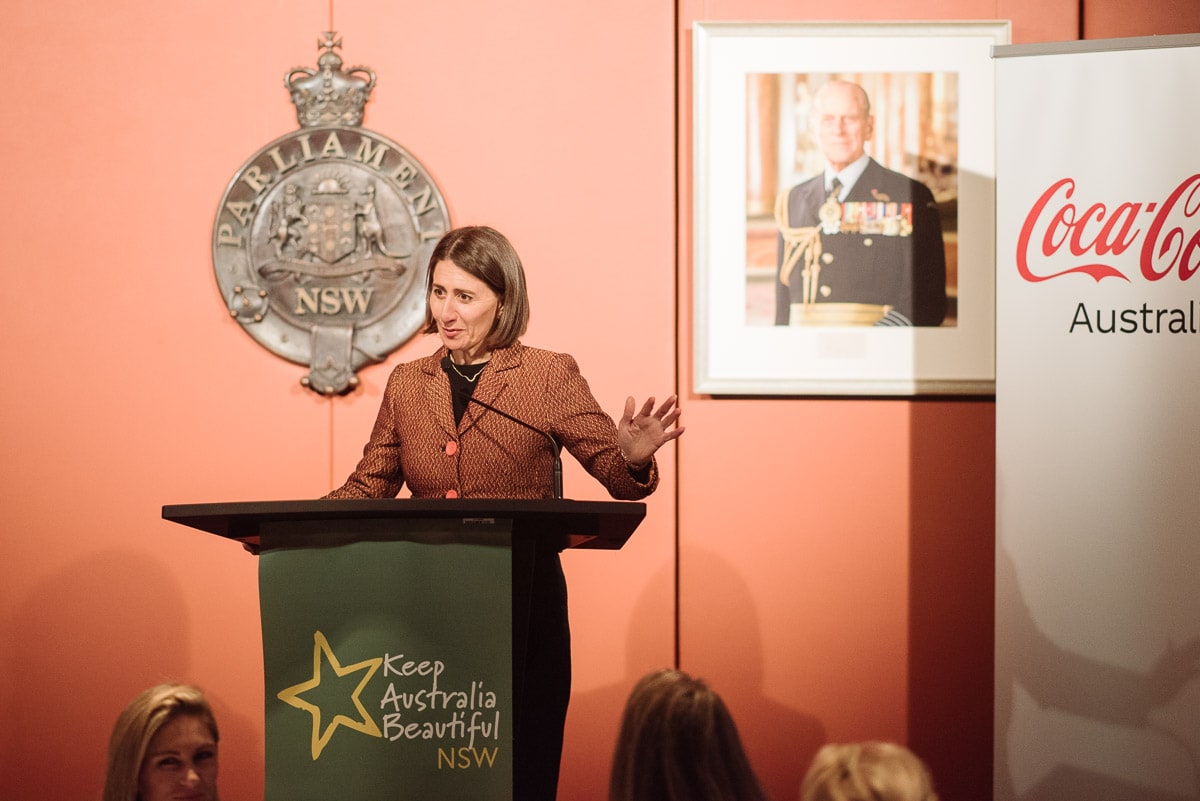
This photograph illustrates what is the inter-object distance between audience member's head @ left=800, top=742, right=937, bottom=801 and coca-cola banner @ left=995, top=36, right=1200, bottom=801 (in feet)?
5.73

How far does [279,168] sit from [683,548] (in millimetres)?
1737

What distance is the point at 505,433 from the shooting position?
207 centimetres

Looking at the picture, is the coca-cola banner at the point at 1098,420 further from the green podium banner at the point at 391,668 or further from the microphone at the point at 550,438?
the green podium banner at the point at 391,668

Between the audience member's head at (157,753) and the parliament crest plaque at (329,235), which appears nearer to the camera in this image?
the audience member's head at (157,753)

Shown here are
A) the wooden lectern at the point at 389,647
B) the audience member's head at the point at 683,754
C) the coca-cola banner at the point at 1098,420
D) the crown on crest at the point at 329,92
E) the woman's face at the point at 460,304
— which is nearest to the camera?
the audience member's head at the point at 683,754

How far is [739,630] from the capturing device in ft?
11.4

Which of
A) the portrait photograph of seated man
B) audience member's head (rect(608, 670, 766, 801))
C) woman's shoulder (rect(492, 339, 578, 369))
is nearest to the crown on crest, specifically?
the portrait photograph of seated man

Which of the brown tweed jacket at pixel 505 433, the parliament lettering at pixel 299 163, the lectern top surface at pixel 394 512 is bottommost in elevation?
the lectern top surface at pixel 394 512

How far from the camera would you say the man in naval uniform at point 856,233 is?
135 inches

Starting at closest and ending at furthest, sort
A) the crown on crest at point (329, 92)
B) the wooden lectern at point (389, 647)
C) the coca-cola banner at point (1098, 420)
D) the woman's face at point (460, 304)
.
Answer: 1. the wooden lectern at point (389, 647)
2. the woman's face at point (460, 304)
3. the coca-cola banner at point (1098, 420)
4. the crown on crest at point (329, 92)

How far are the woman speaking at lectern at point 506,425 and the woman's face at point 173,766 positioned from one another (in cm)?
53

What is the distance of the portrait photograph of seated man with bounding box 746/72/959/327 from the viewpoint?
3424 millimetres

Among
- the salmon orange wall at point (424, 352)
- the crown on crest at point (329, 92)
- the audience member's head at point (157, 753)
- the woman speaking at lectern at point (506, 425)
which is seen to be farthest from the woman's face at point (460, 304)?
the crown on crest at point (329, 92)

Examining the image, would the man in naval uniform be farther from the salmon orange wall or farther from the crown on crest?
the crown on crest
